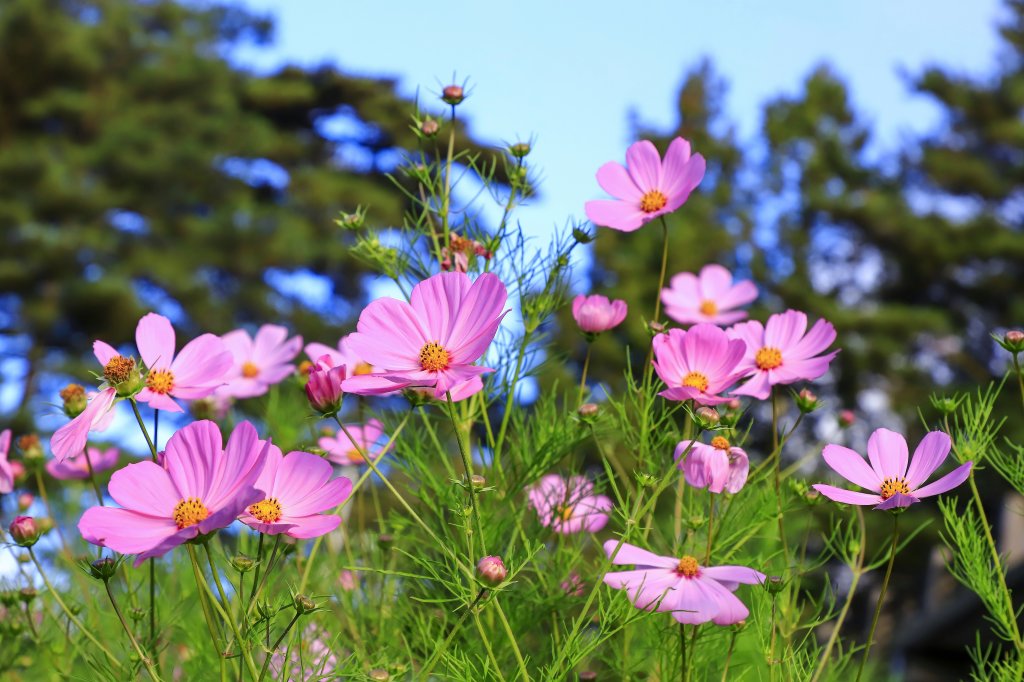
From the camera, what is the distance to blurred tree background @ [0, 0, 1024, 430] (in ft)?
31.5

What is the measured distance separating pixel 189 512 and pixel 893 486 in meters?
0.54

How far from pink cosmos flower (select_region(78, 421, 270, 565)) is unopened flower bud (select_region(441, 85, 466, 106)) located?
0.49m

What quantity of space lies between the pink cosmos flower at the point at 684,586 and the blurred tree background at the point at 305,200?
8.25 metres

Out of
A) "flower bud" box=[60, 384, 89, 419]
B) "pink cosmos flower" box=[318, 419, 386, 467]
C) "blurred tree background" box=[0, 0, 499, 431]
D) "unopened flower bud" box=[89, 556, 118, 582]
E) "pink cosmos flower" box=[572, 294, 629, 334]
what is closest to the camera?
"unopened flower bud" box=[89, 556, 118, 582]

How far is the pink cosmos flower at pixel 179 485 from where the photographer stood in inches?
27.6

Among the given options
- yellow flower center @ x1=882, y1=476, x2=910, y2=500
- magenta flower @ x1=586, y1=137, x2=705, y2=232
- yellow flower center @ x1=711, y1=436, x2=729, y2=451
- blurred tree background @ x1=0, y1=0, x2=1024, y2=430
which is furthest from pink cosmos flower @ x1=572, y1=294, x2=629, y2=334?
blurred tree background @ x1=0, y1=0, x2=1024, y2=430

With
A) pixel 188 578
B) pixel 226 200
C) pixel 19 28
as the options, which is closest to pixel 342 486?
pixel 188 578

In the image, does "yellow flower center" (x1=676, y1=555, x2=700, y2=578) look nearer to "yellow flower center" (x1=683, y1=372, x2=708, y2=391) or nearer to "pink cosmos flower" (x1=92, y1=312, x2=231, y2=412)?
"yellow flower center" (x1=683, y1=372, x2=708, y2=391)

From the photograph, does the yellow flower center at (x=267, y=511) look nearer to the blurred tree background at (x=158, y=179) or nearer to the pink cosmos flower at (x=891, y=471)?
the pink cosmos flower at (x=891, y=471)

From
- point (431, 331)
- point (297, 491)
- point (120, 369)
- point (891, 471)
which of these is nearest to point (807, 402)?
point (891, 471)

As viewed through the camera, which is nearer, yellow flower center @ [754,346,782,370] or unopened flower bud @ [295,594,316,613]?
unopened flower bud @ [295,594,316,613]

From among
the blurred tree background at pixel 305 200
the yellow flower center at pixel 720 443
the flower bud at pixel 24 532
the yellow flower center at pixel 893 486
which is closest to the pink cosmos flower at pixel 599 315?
the yellow flower center at pixel 720 443

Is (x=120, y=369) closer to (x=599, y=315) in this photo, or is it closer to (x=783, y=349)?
Answer: (x=599, y=315)

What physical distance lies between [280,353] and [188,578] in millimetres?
473
